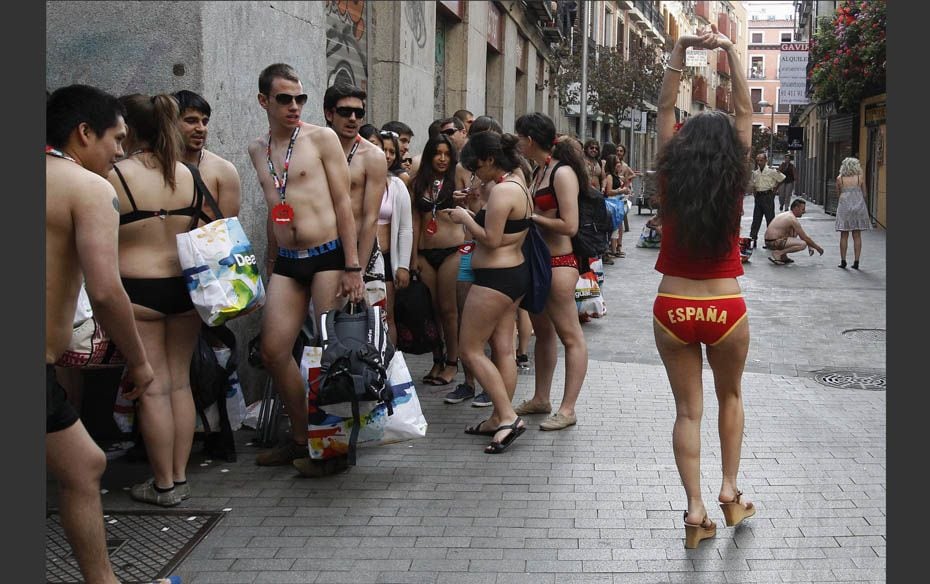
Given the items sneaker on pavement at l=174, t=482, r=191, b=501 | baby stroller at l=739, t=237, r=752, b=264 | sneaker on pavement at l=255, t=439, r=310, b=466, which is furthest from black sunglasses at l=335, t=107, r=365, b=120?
baby stroller at l=739, t=237, r=752, b=264

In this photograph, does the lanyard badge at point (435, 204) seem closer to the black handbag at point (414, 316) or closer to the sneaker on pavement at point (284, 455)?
the black handbag at point (414, 316)

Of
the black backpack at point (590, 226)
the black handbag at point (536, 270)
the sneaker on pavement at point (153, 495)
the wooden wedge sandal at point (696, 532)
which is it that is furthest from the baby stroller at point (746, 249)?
the sneaker on pavement at point (153, 495)

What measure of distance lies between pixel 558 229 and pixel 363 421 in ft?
6.16

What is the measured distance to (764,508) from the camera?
16.8 feet

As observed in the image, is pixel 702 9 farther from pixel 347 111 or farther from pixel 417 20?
pixel 347 111

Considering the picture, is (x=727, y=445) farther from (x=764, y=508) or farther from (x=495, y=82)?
(x=495, y=82)

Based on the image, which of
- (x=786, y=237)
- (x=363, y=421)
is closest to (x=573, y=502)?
(x=363, y=421)

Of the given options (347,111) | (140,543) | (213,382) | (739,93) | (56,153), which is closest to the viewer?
(56,153)

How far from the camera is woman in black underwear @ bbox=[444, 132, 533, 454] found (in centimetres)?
613

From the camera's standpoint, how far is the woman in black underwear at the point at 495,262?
20.1 feet

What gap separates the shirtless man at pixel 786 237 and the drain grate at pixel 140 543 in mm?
14227

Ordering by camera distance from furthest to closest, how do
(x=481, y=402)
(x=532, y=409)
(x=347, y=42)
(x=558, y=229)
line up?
(x=347, y=42) < (x=481, y=402) < (x=532, y=409) < (x=558, y=229)

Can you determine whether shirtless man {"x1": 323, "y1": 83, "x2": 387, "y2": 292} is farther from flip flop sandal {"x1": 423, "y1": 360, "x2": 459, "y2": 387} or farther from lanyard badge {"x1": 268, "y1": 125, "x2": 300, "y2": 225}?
flip flop sandal {"x1": 423, "y1": 360, "x2": 459, "y2": 387}

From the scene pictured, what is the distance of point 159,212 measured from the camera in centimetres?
516
